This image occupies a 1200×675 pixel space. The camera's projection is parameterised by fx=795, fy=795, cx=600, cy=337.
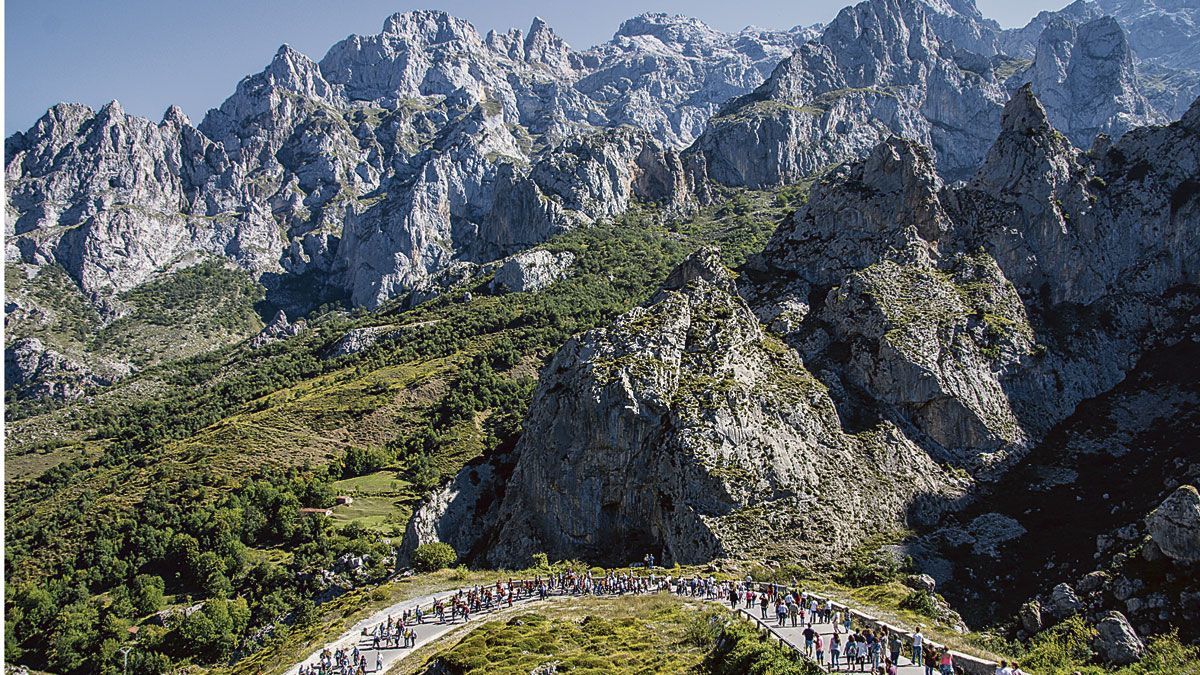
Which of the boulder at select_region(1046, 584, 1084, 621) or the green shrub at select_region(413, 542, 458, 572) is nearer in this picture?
the boulder at select_region(1046, 584, 1084, 621)

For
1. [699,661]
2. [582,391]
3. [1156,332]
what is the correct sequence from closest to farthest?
[699,661] < [582,391] < [1156,332]

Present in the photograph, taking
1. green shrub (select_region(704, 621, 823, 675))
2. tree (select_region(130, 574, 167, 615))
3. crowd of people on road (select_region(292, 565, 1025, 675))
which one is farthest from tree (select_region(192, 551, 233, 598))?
green shrub (select_region(704, 621, 823, 675))

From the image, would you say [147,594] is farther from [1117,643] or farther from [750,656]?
[1117,643]

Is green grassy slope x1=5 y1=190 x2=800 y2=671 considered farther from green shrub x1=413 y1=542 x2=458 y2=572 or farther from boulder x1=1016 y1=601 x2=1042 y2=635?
boulder x1=1016 y1=601 x2=1042 y2=635

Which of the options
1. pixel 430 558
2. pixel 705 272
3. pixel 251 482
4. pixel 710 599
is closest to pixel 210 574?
pixel 251 482

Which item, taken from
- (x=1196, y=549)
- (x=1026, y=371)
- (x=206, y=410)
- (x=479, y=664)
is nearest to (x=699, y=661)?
(x=479, y=664)

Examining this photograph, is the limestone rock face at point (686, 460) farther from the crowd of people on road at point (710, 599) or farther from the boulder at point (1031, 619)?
the boulder at point (1031, 619)

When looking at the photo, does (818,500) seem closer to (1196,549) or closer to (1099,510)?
(1099,510)

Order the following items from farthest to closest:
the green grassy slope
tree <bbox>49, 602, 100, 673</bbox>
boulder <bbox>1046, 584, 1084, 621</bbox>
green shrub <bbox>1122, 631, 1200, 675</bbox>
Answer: the green grassy slope, tree <bbox>49, 602, 100, 673</bbox>, boulder <bbox>1046, 584, 1084, 621</bbox>, green shrub <bbox>1122, 631, 1200, 675</bbox>
